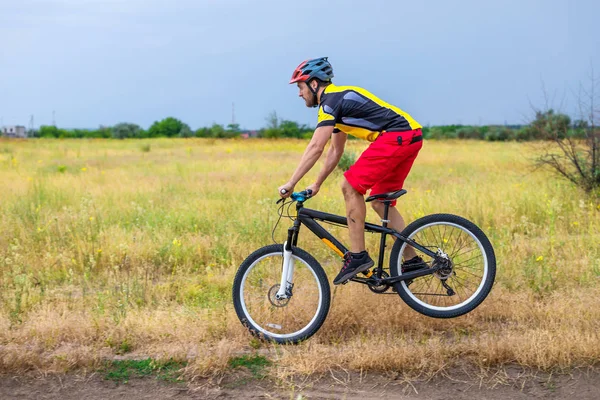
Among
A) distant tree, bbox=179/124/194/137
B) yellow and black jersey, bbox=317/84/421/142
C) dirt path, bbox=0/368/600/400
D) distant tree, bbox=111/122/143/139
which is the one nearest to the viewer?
dirt path, bbox=0/368/600/400

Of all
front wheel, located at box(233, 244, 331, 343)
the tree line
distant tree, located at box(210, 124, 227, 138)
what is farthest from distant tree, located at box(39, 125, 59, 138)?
front wheel, located at box(233, 244, 331, 343)

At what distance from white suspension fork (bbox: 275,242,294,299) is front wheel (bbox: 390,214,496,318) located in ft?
2.75

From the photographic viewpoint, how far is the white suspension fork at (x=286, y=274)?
17.1 ft

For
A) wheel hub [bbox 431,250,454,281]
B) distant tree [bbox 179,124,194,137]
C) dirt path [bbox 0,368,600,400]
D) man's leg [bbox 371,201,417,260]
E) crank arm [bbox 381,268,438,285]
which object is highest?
distant tree [bbox 179,124,194,137]

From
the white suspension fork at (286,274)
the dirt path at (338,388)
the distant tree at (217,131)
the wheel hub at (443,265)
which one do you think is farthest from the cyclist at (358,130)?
the distant tree at (217,131)

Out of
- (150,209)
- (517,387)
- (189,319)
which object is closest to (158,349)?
(189,319)

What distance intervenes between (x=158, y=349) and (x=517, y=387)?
274cm

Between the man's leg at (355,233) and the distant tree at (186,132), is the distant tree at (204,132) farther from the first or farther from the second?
the man's leg at (355,233)

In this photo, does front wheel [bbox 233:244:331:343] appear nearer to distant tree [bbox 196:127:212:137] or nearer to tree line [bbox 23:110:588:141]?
tree line [bbox 23:110:588:141]

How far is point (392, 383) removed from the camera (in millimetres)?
4555

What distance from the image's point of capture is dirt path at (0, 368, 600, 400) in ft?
14.4

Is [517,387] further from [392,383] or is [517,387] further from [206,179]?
[206,179]

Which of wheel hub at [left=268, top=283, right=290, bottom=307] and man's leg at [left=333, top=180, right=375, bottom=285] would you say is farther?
wheel hub at [left=268, top=283, right=290, bottom=307]

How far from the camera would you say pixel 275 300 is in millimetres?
5297
